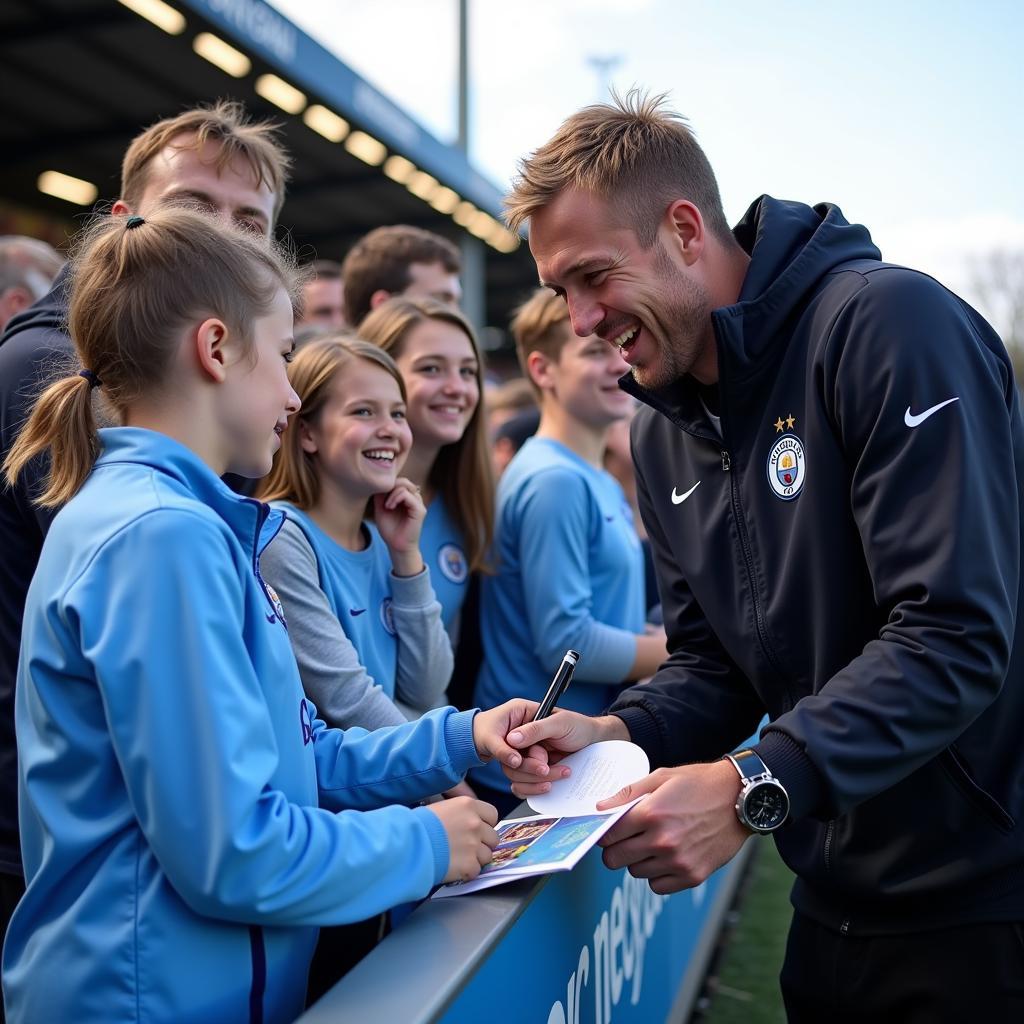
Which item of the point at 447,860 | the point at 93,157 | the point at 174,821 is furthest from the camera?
the point at 93,157

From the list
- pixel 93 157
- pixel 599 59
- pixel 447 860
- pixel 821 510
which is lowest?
pixel 447 860

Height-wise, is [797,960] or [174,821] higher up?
[174,821]

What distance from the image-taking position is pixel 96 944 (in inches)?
49.5

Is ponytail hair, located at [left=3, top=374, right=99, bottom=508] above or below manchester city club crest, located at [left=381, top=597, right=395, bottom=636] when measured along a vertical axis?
above

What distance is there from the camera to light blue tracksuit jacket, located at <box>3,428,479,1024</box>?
3.93 ft

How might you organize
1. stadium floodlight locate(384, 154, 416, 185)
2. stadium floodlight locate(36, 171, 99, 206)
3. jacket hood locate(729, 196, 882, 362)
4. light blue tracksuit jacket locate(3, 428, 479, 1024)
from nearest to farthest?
light blue tracksuit jacket locate(3, 428, 479, 1024), jacket hood locate(729, 196, 882, 362), stadium floodlight locate(384, 154, 416, 185), stadium floodlight locate(36, 171, 99, 206)

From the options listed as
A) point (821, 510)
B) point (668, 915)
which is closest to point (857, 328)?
point (821, 510)

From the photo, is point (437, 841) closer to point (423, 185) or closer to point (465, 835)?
point (465, 835)

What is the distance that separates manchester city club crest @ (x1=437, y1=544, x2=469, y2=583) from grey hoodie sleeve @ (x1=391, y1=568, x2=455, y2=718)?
1.35 ft

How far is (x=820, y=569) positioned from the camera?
1.74m

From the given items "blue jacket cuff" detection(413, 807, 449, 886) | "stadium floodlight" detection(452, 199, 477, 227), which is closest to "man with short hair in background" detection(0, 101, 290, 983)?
"blue jacket cuff" detection(413, 807, 449, 886)

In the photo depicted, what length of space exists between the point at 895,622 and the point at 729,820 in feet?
1.32

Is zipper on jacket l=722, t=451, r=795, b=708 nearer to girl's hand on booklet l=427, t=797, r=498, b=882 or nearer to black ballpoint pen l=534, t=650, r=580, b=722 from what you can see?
black ballpoint pen l=534, t=650, r=580, b=722

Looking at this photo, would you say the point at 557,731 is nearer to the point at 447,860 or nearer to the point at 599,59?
the point at 447,860
